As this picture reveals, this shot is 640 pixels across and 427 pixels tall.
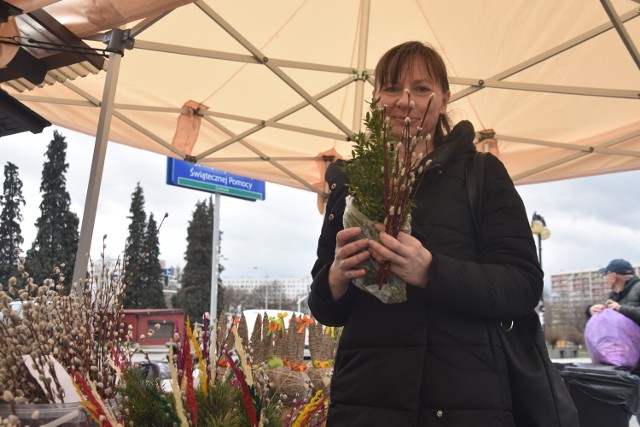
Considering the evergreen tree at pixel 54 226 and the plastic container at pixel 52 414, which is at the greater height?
the evergreen tree at pixel 54 226

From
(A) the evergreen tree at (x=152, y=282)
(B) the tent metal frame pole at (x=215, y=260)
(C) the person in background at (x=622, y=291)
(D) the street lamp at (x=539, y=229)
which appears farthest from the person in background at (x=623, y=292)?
(D) the street lamp at (x=539, y=229)

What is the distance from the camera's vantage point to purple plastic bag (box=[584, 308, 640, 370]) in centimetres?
398

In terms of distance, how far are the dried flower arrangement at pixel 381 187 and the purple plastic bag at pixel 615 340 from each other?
3.74 m

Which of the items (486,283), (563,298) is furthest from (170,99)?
(563,298)

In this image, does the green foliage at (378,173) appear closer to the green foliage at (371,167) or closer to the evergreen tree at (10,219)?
the green foliage at (371,167)

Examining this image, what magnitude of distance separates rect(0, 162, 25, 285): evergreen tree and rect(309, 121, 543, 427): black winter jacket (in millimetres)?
2387

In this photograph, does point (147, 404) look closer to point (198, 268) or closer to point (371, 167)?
point (371, 167)

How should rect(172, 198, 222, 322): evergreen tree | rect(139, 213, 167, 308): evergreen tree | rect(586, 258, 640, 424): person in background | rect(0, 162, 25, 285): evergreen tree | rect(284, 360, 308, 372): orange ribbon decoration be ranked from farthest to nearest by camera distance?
rect(172, 198, 222, 322): evergreen tree
rect(139, 213, 167, 308): evergreen tree
rect(586, 258, 640, 424): person in background
rect(0, 162, 25, 285): evergreen tree
rect(284, 360, 308, 372): orange ribbon decoration

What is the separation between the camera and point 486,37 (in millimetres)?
4109

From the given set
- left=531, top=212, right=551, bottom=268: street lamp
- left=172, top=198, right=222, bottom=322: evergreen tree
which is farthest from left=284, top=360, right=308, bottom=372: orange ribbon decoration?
left=531, top=212, right=551, bottom=268: street lamp

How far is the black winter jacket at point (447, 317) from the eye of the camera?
3.29 ft

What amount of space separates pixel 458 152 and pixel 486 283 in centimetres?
32

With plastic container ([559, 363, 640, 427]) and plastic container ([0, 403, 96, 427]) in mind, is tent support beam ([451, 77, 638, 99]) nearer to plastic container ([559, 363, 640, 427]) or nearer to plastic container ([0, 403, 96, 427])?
plastic container ([559, 363, 640, 427])

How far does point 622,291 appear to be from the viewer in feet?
15.1
